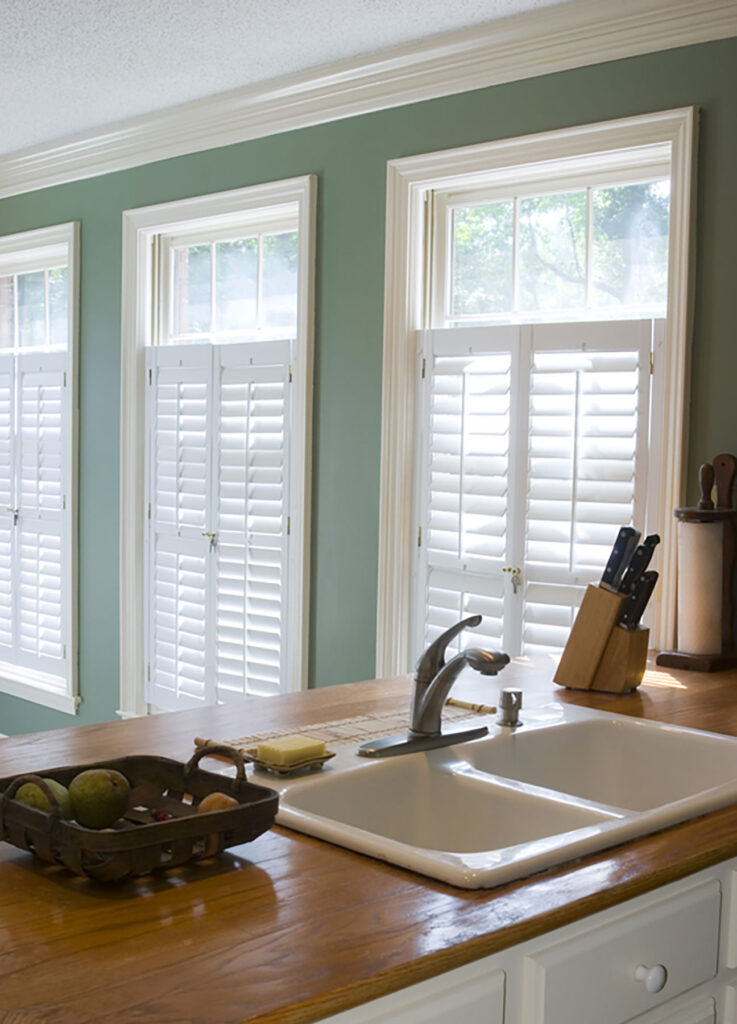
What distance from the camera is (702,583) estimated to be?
272 cm

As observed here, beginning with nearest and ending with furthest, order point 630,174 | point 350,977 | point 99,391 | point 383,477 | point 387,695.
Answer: point 350,977, point 387,695, point 630,174, point 383,477, point 99,391

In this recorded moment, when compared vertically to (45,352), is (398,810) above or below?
below

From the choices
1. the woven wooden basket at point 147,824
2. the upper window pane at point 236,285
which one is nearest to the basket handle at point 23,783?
the woven wooden basket at point 147,824

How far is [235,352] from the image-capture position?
13.8 ft

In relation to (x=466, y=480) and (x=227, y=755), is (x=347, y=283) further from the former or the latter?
(x=227, y=755)

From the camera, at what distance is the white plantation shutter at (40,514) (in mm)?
5074

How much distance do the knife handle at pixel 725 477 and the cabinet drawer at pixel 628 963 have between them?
152cm

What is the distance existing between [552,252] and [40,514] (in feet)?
9.32

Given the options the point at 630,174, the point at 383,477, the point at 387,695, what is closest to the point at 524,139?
the point at 630,174

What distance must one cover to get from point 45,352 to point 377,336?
6.83 ft

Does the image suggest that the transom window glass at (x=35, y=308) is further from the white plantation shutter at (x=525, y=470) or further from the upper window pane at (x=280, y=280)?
the white plantation shutter at (x=525, y=470)

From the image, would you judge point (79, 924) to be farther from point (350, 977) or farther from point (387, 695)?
point (387, 695)

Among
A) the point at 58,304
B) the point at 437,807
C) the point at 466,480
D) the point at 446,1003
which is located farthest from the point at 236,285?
the point at 446,1003

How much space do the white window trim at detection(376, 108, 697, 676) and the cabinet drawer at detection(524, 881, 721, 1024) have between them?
1.65 metres
